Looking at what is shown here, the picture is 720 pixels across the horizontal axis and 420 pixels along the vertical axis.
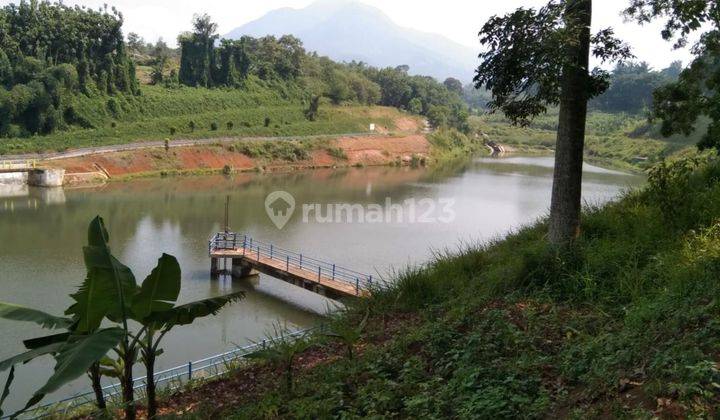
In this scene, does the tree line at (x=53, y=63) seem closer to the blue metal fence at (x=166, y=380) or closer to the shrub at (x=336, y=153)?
the shrub at (x=336, y=153)

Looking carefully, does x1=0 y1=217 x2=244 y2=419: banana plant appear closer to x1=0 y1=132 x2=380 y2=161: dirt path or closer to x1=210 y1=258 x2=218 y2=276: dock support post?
x1=210 y1=258 x2=218 y2=276: dock support post

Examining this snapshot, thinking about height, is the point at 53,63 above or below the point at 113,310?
above

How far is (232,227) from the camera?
22.9 metres

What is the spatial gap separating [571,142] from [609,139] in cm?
7074

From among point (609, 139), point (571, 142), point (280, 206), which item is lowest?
point (280, 206)

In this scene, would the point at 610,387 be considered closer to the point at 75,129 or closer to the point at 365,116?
the point at 75,129

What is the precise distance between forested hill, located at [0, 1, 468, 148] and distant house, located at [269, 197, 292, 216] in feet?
66.0

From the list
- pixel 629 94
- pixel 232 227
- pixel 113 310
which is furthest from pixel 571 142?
pixel 629 94

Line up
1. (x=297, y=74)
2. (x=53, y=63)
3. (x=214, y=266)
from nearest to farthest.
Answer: (x=214, y=266), (x=53, y=63), (x=297, y=74)

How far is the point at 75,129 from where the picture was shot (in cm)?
4478

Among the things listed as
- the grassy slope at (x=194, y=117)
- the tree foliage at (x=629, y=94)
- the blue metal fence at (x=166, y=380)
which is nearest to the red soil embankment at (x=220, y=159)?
the grassy slope at (x=194, y=117)

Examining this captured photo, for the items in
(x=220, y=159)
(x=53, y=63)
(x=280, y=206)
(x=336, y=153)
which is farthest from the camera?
(x=336, y=153)

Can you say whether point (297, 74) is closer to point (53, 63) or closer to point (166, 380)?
point (53, 63)

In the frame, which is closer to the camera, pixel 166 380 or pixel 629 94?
pixel 166 380
